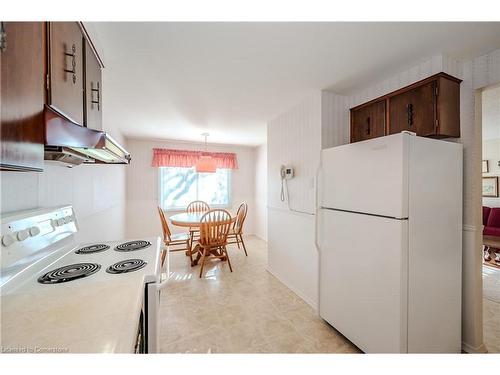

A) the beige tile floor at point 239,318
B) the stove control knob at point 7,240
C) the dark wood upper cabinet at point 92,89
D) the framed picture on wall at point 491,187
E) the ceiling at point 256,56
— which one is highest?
the ceiling at point 256,56

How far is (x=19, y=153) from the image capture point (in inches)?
22.8

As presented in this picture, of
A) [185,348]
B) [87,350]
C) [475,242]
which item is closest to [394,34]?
[475,242]

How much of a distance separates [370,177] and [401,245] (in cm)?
46

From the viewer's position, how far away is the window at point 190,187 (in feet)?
15.0

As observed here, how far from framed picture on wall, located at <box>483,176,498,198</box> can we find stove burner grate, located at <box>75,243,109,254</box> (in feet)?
21.4

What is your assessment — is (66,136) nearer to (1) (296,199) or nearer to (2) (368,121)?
(1) (296,199)

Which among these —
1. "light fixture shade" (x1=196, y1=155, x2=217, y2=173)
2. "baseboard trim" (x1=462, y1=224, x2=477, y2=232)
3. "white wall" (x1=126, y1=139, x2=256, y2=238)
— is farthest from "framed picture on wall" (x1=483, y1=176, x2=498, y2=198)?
"white wall" (x1=126, y1=139, x2=256, y2=238)

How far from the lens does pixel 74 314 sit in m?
0.70

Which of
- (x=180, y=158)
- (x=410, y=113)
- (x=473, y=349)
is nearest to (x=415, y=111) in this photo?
(x=410, y=113)

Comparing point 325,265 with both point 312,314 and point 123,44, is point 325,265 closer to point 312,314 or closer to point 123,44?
point 312,314

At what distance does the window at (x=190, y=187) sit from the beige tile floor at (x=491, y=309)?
13.7 ft

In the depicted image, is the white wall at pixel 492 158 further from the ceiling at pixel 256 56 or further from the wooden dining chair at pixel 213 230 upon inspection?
the wooden dining chair at pixel 213 230

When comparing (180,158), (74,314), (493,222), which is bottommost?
(493,222)

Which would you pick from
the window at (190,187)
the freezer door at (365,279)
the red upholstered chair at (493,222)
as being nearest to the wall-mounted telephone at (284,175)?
the freezer door at (365,279)
